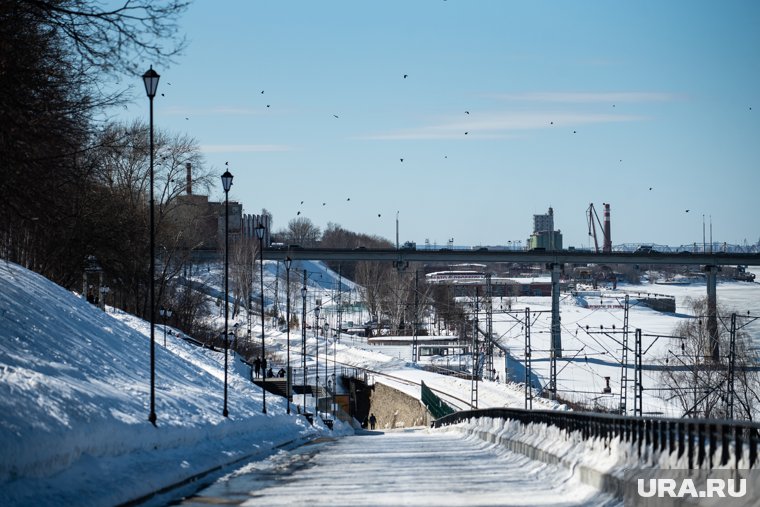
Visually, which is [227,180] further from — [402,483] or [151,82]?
[402,483]

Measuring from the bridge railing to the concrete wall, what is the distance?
6115cm

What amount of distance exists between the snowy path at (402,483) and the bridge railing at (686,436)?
0.89m

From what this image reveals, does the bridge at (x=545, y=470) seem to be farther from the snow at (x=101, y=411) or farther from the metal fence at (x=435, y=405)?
the metal fence at (x=435, y=405)

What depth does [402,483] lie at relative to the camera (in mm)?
17578

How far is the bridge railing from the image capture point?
11.7 meters

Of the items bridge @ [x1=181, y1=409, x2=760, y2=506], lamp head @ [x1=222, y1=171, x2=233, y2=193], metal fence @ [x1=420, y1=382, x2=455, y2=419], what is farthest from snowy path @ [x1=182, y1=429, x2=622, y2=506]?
metal fence @ [x1=420, y1=382, x2=455, y2=419]

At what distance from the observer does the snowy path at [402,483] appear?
50.1 feet

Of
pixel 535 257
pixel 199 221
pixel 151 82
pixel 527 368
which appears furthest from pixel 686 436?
pixel 535 257

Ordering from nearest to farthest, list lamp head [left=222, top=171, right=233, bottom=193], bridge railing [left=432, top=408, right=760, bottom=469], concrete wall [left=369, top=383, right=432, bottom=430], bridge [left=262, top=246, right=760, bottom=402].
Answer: bridge railing [left=432, top=408, right=760, bottom=469]
lamp head [left=222, top=171, right=233, bottom=193]
concrete wall [left=369, top=383, right=432, bottom=430]
bridge [left=262, top=246, right=760, bottom=402]

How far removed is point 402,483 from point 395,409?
243 ft

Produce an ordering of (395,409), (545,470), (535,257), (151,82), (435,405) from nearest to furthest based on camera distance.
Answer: (545,470)
(151,82)
(435,405)
(395,409)
(535,257)

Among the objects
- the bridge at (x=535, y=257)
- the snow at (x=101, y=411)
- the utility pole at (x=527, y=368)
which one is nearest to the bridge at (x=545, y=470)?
the snow at (x=101, y=411)

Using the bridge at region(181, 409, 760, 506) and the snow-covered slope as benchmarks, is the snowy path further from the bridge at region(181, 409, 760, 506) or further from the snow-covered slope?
the snow-covered slope

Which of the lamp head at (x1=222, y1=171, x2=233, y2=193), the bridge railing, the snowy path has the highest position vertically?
the lamp head at (x1=222, y1=171, x2=233, y2=193)
